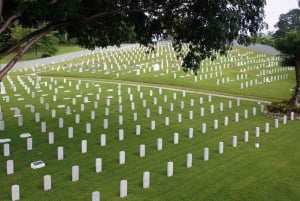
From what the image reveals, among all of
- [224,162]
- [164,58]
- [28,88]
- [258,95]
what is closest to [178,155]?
[224,162]

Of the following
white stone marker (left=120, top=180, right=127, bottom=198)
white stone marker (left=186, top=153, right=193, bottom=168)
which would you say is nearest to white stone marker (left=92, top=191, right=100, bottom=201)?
white stone marker (left=120, top=180, right=127, bottom=198)

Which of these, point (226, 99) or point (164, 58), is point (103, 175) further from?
point (164, 58)

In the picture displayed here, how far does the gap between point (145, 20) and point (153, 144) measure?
4.49 m

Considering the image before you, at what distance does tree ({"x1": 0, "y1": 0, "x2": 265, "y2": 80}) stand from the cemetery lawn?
323 centimetres

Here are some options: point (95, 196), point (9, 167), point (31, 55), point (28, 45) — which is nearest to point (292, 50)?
point (28, 45)

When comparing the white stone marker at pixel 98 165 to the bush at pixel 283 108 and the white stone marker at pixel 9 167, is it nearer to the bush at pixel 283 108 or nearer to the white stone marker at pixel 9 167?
the white stone marker at pixel 9 167

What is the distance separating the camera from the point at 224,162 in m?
13.7

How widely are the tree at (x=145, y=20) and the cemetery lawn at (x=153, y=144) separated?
3228 millimetres

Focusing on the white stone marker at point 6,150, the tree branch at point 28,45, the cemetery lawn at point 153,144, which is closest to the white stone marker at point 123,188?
the cemetery lawn at point 153,144

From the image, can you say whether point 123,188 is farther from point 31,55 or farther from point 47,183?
point 31,55

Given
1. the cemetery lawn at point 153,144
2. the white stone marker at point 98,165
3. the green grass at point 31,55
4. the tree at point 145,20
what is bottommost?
the cemetery lawn at point 153,144

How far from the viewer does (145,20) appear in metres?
14.8

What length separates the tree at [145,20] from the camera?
468 inches

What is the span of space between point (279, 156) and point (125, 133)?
20.1ft
